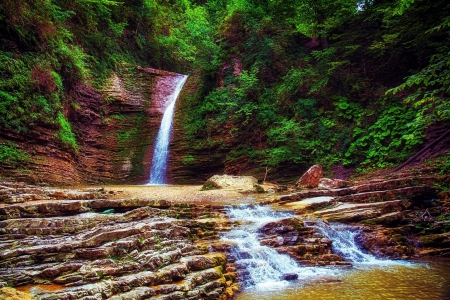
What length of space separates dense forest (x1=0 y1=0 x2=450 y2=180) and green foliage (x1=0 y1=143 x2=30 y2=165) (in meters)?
0.04

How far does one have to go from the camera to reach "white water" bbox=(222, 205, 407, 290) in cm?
Answer: 605

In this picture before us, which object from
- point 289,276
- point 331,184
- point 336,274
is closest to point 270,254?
point 289,276

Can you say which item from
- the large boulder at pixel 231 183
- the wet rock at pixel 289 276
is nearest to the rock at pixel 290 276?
the wet rock at pixel 289 276

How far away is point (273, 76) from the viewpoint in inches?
714

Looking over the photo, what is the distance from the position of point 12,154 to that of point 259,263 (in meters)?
11.0

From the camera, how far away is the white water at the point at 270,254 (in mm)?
6051

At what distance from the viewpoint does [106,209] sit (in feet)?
25.8

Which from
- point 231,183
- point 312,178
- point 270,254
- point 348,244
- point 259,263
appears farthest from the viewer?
point 231,183

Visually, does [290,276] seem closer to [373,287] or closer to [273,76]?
[373,287]

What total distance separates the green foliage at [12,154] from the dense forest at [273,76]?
1.4 inches

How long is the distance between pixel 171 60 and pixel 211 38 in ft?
27.8

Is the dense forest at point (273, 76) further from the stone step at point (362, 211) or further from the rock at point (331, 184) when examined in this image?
the stone step at point (362, 211)

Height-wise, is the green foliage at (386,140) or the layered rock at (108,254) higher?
the green foliage at (386,140)

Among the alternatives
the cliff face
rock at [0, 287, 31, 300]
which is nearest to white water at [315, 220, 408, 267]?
rock at [0, 287, 31, 300]
